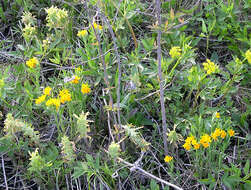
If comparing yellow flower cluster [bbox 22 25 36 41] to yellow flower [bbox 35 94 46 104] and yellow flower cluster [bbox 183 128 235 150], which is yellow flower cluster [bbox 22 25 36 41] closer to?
yellow flower [bbox 35 94 46 104]

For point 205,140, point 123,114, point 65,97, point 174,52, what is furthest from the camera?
point 123,114

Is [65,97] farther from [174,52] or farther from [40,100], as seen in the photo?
[174,52]

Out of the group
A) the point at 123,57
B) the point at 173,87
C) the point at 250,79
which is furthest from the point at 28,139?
the point at 250,79

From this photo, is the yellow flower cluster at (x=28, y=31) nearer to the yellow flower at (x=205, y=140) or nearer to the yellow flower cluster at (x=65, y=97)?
the yellow flower cluster at (x=65, y=97)

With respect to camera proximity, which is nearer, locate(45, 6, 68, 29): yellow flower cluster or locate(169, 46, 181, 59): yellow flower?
locate(169, 46, 181, 59): yellow flower

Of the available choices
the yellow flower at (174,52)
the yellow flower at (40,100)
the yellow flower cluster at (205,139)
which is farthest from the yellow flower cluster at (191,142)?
the yellow flower at (40,100)

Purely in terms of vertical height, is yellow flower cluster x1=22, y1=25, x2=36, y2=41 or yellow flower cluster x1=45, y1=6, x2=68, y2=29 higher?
yellow flower cluster x1=45, y1=6, x2=68, y2=29

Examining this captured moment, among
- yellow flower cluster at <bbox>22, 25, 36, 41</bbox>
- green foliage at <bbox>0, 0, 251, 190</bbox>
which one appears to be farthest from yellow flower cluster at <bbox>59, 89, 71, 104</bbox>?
yellow flower cluster at <bbox>22, 25, 36, 41</bbox>

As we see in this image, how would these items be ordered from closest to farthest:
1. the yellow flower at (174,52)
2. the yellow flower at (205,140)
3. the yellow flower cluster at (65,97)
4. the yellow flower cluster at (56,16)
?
the yellow flower at (205,140)
the yellow flower cluster at (65,97)
the yellow flower at (174,52)
the yellow flower cluster at (56,16)

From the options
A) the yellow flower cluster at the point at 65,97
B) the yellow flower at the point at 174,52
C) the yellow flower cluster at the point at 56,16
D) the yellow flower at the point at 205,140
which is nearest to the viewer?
the yellow flower at the point at 205,140

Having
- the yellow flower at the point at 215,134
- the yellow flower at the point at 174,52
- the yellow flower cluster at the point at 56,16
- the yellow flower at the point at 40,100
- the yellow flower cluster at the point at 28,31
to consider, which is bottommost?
the yellow flower at the point at 215,134

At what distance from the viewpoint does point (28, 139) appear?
6.73ft

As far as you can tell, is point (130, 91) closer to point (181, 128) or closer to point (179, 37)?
point (181, 128)

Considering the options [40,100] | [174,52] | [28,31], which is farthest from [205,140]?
[28,31]
